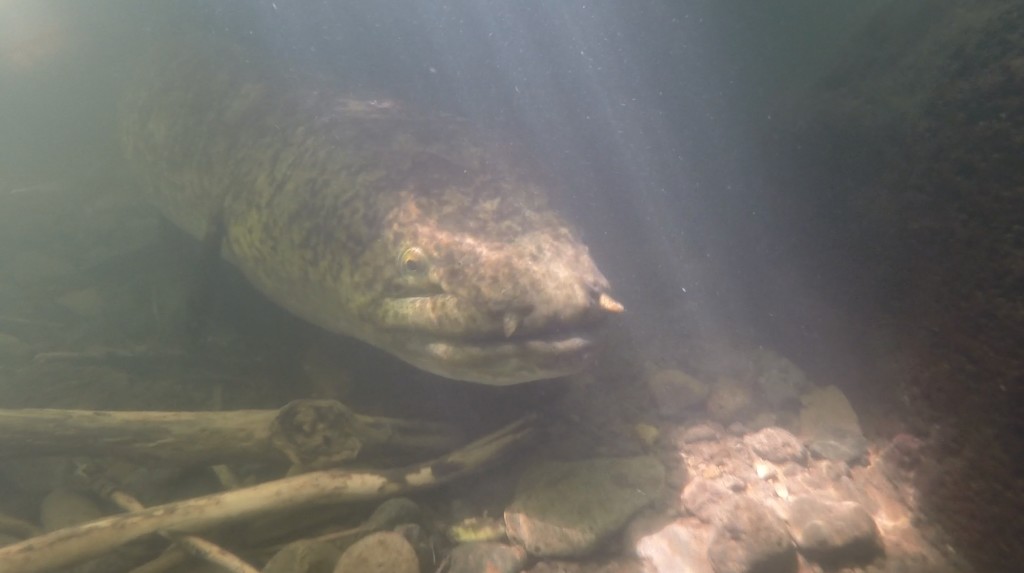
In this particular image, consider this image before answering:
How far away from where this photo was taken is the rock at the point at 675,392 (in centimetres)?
440

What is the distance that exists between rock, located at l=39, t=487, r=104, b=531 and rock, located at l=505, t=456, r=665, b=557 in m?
2.59

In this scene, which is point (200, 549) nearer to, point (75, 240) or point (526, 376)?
point (526, 376)

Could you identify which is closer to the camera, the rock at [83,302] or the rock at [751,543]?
the rock at [751,543]

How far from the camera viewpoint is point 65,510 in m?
3.29

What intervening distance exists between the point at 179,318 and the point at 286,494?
3.47 m

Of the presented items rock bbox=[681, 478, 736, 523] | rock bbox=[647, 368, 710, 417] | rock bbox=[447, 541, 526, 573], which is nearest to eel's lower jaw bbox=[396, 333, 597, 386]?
rock bbox=[447, 541, 526, 573]

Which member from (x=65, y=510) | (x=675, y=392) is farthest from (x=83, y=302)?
(x=675, y=392)

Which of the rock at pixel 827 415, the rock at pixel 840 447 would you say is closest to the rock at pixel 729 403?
the rock at pixel 827 415

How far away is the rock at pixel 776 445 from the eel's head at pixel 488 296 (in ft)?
6.23

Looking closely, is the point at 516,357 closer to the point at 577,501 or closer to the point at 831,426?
the point at 577,501

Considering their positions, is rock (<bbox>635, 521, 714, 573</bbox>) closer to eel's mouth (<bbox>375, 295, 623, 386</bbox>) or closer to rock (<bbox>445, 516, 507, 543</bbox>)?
rock (<bbox>445, 516, 507, 543</bbox>)

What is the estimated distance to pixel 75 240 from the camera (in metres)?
7.83

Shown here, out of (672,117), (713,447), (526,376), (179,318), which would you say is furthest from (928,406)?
(672,117)

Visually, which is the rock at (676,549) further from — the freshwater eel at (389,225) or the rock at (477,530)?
the freshwater eel at (389,225)
